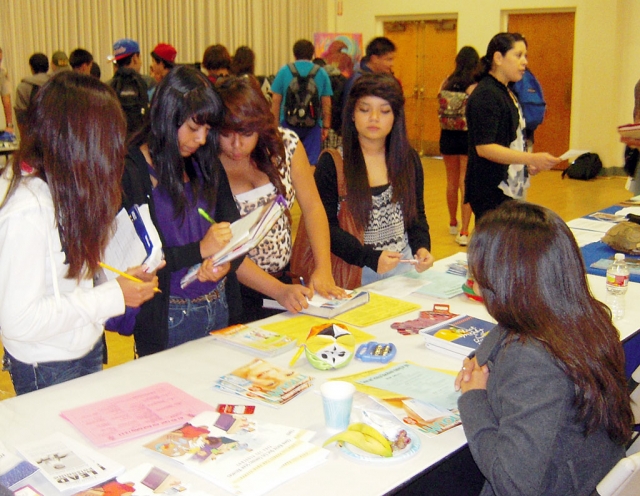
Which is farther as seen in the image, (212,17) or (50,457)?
(212,17)

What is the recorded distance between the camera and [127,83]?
548cm

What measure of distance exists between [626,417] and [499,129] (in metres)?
2.29

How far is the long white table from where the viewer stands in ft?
4.44

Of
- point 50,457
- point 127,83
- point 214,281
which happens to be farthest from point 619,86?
point 50,457

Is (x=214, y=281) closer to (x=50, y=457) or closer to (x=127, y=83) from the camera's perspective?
(x=50, y=457)

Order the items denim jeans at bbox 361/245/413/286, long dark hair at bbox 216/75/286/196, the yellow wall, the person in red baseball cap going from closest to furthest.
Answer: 1. long dark hair at bbox 216/75/286/196
2. denim jeans at bbox 361/245/413/286
3. the person in red baseball cap
4. the yellow wall

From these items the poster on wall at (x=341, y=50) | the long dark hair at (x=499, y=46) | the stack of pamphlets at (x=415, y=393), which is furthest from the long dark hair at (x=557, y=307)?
the poster on wall at (x=341, y=50)

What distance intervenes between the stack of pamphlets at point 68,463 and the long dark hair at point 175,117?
790 millimetres

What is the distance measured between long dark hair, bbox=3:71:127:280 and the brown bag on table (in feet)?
3.66

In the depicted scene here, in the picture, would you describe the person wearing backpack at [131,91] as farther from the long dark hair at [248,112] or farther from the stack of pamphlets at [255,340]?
the stack of pamphlets at [255,340]

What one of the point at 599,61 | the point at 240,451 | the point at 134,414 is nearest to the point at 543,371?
the point at 240,451

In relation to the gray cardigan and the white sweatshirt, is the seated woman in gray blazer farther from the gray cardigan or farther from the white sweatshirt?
the white sweatshirt

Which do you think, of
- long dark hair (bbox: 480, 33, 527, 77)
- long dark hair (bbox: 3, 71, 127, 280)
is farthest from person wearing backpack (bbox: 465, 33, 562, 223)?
long dark hair (bbox: 3, 71, 127, 280)

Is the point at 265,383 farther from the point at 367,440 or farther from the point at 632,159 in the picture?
the point at 632,159
